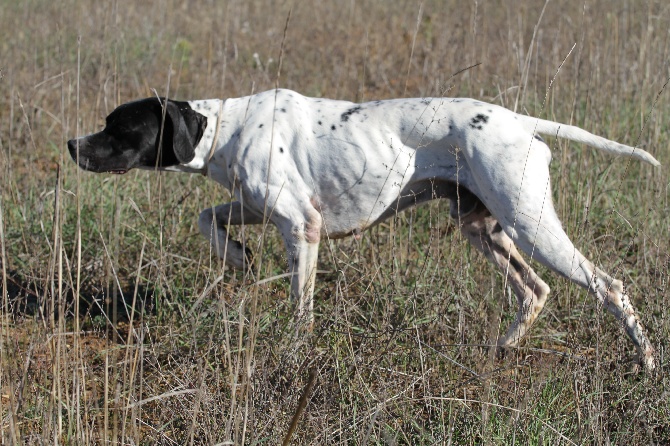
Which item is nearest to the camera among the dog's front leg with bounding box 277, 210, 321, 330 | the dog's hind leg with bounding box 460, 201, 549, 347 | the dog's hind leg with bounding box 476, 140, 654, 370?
the dog's hind leg with bounding box 476, 140, 654, 370

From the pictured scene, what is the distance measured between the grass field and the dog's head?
0.17 metres

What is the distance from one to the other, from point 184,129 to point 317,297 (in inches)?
41.9

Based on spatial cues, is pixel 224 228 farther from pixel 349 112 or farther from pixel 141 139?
pixel 349 112

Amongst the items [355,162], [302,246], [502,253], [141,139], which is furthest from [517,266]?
[141,139]

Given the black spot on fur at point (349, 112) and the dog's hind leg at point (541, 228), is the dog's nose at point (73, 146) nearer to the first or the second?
the black spot on fur at point (349, 112)

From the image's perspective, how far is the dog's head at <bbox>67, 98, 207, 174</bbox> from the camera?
384 cm

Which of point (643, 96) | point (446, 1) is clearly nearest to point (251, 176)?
point (643, 96)

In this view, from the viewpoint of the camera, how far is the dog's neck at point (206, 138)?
3.93 m

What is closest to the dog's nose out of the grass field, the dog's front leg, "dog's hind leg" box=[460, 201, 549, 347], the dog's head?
the dog's head

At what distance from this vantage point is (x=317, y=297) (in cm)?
429

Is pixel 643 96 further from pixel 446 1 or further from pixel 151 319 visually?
pixel 446 1

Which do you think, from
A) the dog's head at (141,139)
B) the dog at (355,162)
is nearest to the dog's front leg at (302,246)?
the dog at (355,162)

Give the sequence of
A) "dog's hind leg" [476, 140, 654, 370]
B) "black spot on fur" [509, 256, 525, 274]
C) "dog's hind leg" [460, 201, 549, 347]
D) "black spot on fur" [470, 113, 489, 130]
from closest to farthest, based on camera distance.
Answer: "dog's hind leg" [476, 140, 654, 370] → "black spot on fur" [470, 113, 489, 130] → "dog's hind leg" [460, 201, 549, 347] → "black spot on fur" [509, 256, 525, 274]

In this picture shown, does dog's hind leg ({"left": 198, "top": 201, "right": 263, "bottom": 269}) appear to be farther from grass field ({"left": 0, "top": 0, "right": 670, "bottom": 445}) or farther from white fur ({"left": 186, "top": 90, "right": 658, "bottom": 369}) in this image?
grass field ({"left": 0, "top": 0, "right": 670, "bottom": 445})
